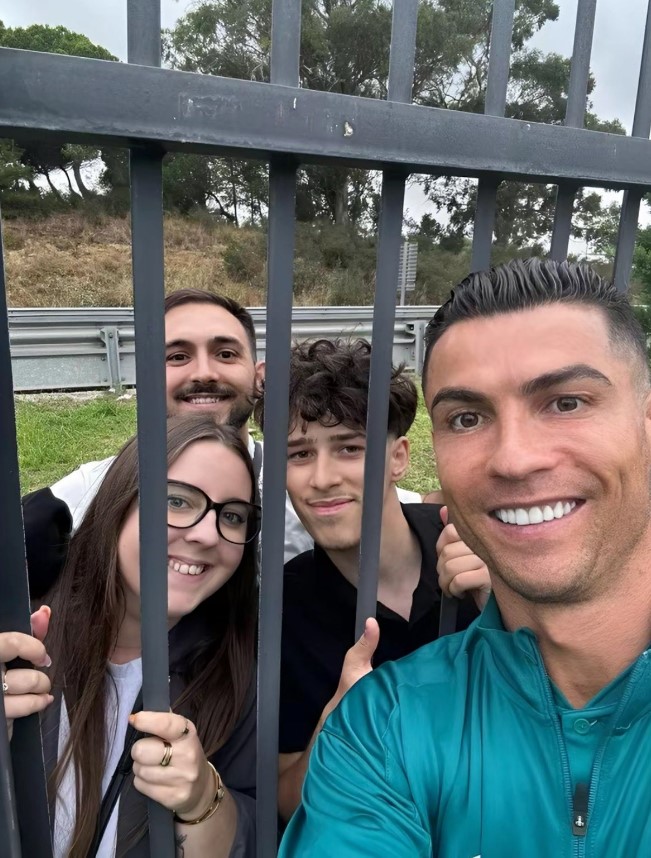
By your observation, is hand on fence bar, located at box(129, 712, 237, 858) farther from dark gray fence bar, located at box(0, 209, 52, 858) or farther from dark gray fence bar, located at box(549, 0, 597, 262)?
dark gray fence bar, located at box(549, 0, 597, 262)

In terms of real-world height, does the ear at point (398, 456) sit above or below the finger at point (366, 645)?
above

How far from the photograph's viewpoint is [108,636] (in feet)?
5.34

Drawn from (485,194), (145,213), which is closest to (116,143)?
(145,213)

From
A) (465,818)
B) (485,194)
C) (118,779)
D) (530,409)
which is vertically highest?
(485,194)

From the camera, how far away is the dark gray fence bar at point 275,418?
0.91 metres

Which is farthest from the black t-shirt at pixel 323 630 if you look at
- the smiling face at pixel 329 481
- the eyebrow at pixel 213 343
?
the eyebrow at pixel 213 343

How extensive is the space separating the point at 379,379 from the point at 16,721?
0.81 meters

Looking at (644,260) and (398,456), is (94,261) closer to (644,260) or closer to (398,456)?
(644,260)

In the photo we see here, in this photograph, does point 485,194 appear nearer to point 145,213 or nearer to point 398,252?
point 398,252

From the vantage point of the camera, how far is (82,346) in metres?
8.18

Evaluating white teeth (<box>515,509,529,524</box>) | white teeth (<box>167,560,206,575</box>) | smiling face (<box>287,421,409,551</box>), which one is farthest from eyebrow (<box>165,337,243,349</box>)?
white teeth (<box>515,509,529,524</box>)

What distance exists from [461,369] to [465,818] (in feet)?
2.50

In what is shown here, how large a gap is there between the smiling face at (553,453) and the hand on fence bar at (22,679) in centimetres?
74

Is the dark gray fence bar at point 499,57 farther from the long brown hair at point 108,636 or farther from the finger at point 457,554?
the long brown hair at point 108,636
